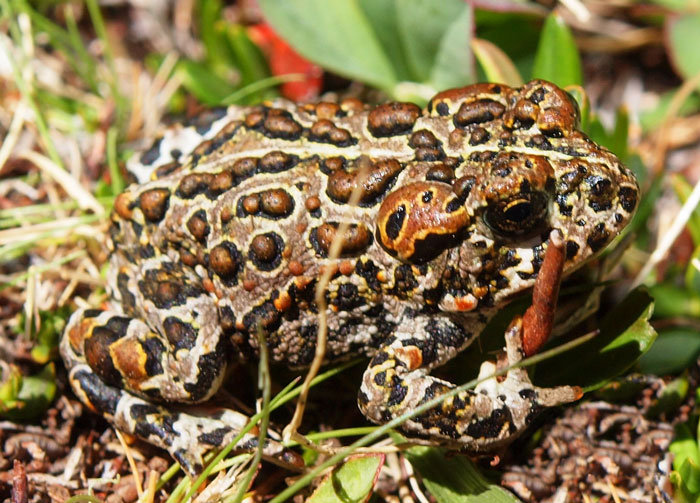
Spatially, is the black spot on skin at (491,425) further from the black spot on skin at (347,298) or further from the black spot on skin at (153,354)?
the black spot on skin at (153,354)

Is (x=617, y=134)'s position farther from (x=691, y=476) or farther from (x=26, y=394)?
(x=26, y=394)

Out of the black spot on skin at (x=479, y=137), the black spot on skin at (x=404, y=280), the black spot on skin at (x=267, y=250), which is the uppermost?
the black spot on skin at (x=479, y=137)

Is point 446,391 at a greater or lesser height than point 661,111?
A: lesser

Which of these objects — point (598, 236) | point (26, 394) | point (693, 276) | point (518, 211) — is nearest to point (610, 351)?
point (598, 236)

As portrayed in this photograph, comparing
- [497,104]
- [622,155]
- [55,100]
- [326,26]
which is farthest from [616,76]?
[55,100]

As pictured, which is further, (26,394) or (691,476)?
Answer: (26,394)

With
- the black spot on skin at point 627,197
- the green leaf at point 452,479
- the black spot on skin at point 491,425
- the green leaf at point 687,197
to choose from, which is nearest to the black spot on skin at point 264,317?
the green leaf at point 452,479

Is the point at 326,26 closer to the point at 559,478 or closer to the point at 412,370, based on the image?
the point at 412,370
